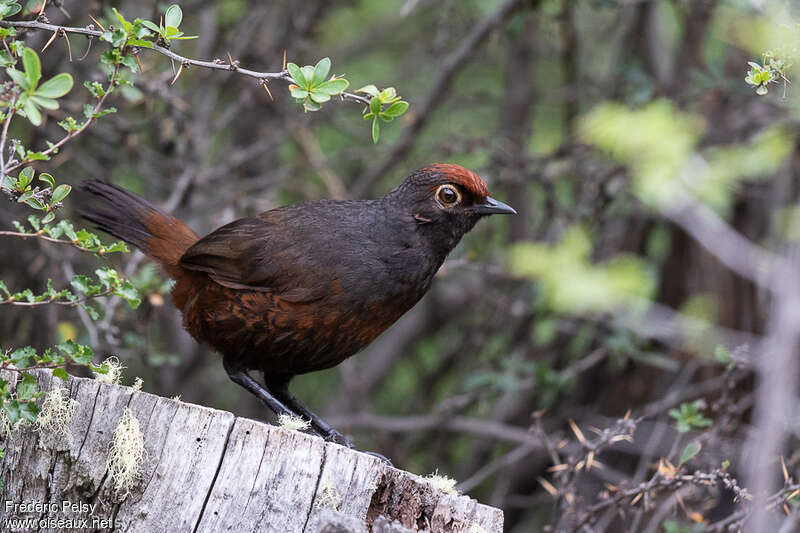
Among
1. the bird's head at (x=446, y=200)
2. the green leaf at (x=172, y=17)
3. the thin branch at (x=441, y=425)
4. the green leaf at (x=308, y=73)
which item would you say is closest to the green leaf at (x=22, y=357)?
the green leaf at (x=172, y=17)

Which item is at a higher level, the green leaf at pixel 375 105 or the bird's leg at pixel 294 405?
the green leaf at pixel 375 105

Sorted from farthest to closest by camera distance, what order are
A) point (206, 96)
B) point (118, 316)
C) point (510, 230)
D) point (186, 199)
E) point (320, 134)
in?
1. point (320, 134)
2. point (510, 230)
3. point (206, 96)
4. point (186, 199)
5. point (118, 316)

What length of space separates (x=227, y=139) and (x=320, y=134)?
35.2 inches

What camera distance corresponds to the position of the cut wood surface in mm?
2773

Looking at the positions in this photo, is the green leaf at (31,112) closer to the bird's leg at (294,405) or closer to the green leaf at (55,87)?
the green leaf at (55,87)

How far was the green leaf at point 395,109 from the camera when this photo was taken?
304cm

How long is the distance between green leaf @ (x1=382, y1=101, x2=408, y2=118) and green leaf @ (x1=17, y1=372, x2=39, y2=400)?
141cm

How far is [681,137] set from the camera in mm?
5898

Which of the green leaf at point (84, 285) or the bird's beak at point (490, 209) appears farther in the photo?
the bird's beak at point (490, 209)

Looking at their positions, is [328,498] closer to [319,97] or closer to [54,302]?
[54,302]

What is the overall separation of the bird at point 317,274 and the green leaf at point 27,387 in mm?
1298

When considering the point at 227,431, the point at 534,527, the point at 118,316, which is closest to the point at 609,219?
the point at 534,527

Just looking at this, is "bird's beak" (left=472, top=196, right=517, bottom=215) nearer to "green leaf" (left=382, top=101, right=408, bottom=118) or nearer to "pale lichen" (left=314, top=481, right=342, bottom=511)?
"green leaf" (left=382, top=101, right=408, bottom=118)

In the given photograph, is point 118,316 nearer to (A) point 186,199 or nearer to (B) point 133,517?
(A) point 186,199
